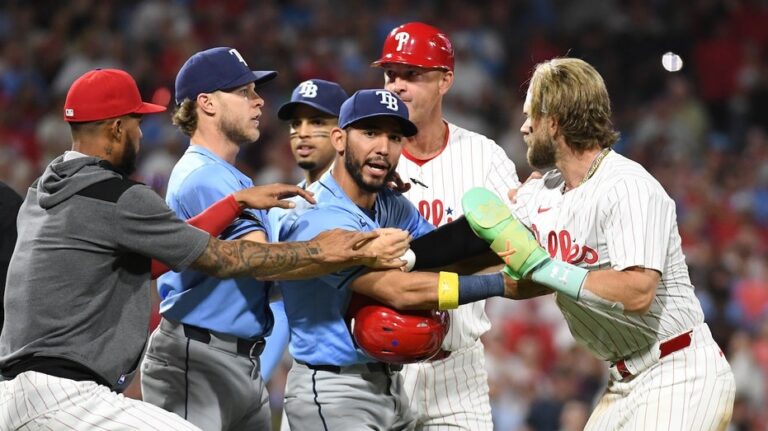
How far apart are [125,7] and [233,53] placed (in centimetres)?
839

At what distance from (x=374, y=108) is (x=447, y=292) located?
2.77 feet

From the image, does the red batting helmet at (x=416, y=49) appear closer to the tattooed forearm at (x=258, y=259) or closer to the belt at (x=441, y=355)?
the belt at (x=441, y=355)

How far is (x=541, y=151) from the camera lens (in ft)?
15.7

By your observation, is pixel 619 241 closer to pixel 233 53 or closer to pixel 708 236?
pixel 233 53

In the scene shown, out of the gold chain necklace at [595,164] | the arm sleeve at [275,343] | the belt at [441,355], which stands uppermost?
the gold chain necklace at [595,164]

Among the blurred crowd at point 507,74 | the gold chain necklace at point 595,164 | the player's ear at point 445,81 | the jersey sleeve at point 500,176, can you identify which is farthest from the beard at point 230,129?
the blurred crowd at point 507,74

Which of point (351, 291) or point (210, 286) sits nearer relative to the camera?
point (351, 291)

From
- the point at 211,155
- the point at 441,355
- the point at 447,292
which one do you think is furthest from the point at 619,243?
the point at 211,155

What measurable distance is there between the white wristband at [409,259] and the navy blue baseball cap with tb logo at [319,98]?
1605mm

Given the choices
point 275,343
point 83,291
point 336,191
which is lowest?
point 275,343

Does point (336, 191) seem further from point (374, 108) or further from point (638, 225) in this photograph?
point (638, 225)

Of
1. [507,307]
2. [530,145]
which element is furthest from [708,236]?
[530,145]

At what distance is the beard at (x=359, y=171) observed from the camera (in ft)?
15.8

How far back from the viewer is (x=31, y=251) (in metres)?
4.26
